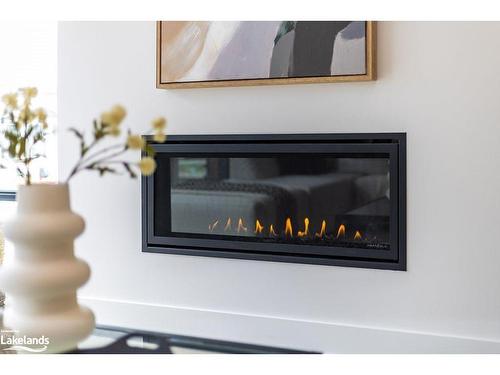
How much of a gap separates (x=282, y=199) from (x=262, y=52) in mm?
674

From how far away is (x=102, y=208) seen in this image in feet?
11.6

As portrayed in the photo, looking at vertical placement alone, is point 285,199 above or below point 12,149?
below

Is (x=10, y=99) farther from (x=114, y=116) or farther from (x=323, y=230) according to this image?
A: (x=323, y=230)

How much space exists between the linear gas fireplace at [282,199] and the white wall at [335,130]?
0.20 feet

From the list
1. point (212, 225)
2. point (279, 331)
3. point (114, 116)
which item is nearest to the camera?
point (114, 116)

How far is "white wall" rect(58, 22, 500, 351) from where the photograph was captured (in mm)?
2785

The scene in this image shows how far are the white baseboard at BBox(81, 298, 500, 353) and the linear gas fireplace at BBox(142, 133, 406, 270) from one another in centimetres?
29

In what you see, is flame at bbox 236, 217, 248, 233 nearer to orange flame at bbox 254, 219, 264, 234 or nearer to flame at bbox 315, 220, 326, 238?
orange flame at bbox 254, 219, 264, 234

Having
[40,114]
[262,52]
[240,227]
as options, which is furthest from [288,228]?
[40,114]

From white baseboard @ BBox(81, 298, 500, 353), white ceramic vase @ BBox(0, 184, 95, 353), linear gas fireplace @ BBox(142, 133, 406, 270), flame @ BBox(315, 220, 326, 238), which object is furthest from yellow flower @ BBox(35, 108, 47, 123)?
white baseboard @ BBox(81, 298, 500, 353)

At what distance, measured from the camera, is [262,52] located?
10.1ft

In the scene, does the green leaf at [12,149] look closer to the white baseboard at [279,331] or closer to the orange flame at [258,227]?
the orange flame at [258,227]

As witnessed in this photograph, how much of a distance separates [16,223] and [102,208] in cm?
187
